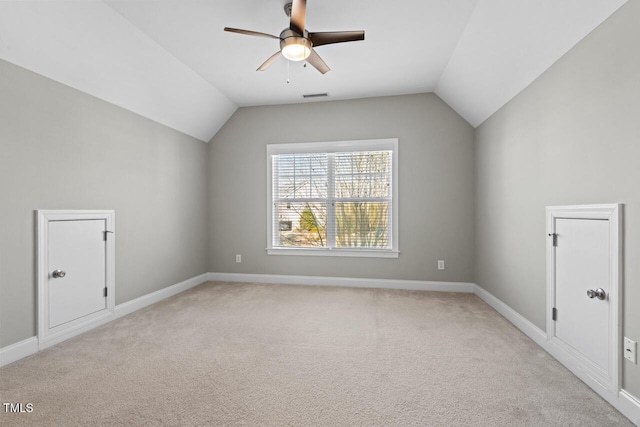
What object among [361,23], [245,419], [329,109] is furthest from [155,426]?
[329,109]

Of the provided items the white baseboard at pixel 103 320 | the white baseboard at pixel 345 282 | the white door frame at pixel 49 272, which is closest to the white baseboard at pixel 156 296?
the white baseboard at pixel 103 320

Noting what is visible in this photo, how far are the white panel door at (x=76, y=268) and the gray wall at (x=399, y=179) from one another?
1.90 m

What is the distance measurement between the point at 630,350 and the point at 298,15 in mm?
2812

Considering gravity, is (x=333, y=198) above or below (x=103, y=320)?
above

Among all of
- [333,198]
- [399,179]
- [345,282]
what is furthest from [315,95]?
[345,282]

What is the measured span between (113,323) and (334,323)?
7.10 feet

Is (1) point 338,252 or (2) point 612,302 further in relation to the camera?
(1) point 338,252

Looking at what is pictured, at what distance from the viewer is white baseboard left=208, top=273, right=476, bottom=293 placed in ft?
13.4

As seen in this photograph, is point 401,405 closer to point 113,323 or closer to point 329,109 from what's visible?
point 113,323

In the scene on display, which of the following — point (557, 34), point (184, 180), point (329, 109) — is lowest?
point (184, 180)

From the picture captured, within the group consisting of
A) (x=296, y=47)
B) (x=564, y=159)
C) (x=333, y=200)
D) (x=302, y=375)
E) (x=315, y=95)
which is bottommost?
(x=302, y=375)

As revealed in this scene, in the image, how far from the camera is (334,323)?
2961 millimetres

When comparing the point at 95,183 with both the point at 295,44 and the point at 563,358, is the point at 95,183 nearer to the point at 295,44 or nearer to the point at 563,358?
the point at 295,44

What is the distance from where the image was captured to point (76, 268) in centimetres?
269
